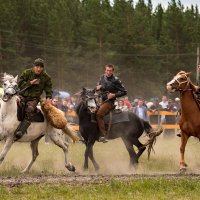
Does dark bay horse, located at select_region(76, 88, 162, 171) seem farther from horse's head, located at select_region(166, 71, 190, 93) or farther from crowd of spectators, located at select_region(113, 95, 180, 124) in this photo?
crowd of spectators, located at select_region(113, 95, 180, 124)

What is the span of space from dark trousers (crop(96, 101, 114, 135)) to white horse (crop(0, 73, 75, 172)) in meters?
1.48

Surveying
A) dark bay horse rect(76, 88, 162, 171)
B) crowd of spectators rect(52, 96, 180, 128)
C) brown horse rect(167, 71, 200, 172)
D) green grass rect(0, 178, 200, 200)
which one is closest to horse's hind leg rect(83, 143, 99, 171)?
dark bay horse rect(76, 88, 162, 171)

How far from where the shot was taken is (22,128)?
46.8ft

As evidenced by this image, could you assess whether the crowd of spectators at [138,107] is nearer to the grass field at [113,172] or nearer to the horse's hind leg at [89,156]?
the grass field at [113,172]

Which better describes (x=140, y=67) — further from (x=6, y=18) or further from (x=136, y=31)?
(x=6, y=18)

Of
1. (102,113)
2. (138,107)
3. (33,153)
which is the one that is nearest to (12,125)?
(33,153)

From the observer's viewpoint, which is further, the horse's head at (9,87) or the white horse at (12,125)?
the white horse at (12,125)

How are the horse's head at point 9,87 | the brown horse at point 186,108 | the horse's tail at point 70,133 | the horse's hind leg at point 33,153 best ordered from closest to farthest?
the horse's head at point 9,87
the brown horse at point 186,108
the horse's hind leg at point 33,153
the horse's tail at point 70,133

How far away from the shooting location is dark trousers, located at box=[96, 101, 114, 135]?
16281 mm

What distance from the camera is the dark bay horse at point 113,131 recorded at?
52.7 ft

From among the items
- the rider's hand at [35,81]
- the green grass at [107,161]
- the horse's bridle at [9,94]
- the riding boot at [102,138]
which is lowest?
the green grass at [107,161]

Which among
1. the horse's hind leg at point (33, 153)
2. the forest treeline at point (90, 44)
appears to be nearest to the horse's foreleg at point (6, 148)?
the horse's hind leg at point (33, 153)

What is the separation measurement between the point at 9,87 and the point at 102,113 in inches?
137

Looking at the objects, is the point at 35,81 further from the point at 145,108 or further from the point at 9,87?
the point at 145,108
